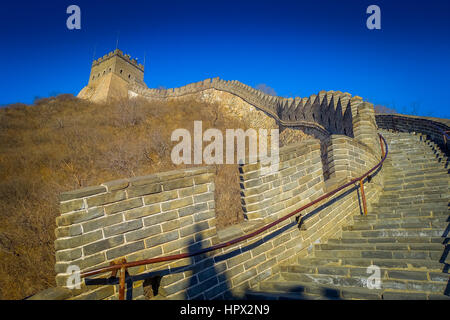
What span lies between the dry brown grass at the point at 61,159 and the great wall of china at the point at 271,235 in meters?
3.16

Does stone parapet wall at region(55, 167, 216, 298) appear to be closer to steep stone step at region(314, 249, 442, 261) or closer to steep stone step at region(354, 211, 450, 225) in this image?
steep stone step at region(314, 249, 442, 261)

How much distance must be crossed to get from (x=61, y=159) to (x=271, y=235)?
36.2 ft

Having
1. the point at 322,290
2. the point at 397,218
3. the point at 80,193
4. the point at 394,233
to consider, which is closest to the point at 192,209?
the point at 80,193

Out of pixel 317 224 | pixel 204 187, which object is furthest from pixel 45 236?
pixel 317 224

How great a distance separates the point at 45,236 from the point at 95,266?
4.85 metres

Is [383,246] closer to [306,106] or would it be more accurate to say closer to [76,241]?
[76,241]

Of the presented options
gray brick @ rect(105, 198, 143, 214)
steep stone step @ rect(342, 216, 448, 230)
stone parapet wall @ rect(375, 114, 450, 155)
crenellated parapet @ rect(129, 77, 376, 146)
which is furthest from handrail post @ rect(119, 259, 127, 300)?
stone parapet wall @ rect(375, 114, 450, 155)

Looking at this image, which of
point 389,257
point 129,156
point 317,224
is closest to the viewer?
point 389,257

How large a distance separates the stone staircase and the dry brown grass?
11.3ft

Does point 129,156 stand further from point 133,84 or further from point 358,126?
point 133,84

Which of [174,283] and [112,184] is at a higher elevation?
[112,184]

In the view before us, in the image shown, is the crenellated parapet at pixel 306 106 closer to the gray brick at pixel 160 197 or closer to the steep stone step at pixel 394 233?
the steep stone step at pixel 394 233

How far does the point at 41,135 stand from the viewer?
1436 cm

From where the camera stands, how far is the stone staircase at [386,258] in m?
3.06
